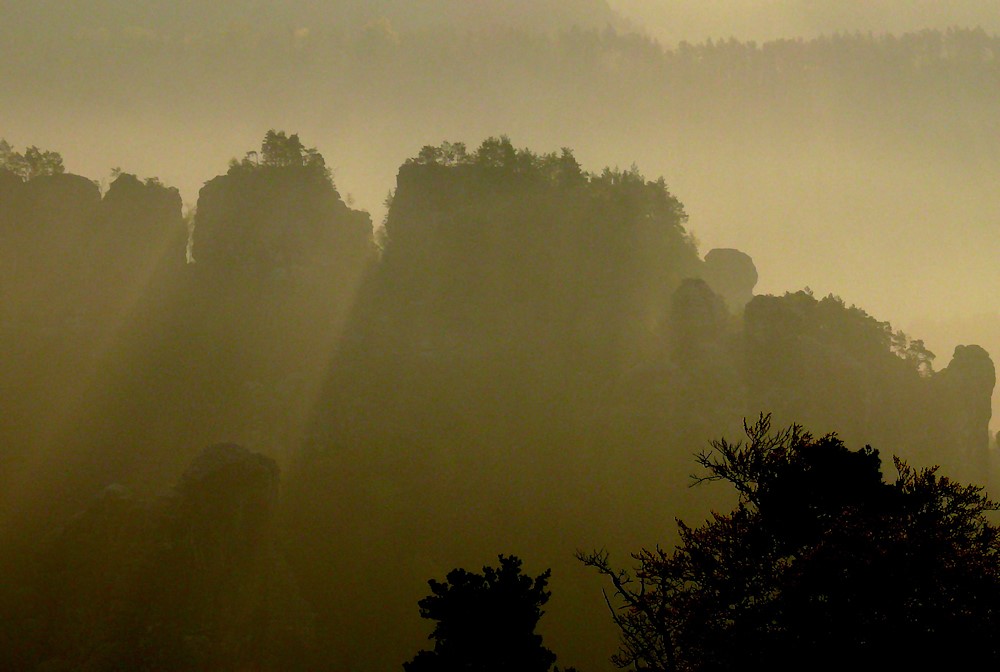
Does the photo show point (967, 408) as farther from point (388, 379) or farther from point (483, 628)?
point (483, 628)

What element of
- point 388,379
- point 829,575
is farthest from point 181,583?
point 829,575

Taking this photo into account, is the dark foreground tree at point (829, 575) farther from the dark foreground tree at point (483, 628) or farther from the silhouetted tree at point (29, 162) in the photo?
the silhouetted tree at point (29, 162)

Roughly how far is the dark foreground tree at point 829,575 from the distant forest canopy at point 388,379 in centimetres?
4841

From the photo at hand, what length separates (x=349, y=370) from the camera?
86562 mm

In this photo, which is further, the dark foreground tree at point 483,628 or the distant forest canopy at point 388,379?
the distant forest canopy at point 388,379

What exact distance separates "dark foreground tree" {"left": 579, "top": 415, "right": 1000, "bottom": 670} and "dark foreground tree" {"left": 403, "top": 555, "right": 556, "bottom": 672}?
12.2ft

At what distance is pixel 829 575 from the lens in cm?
1672

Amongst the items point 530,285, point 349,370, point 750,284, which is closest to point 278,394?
point 349,370

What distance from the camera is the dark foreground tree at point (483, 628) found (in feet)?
74.5

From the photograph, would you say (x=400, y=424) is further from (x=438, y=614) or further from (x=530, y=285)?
(x=438, y=614)

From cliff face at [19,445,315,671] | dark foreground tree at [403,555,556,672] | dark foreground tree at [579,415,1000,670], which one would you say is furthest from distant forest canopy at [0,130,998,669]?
dark foreground tree at [579,415,1000,670]

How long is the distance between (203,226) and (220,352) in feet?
85.1

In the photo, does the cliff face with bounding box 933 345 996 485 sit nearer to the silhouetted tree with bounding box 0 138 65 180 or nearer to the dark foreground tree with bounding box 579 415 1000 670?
the dark foreground tree with bounding box 579 415 1000 670

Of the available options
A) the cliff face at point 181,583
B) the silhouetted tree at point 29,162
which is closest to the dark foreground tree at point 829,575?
the cliff face at point 181,583
